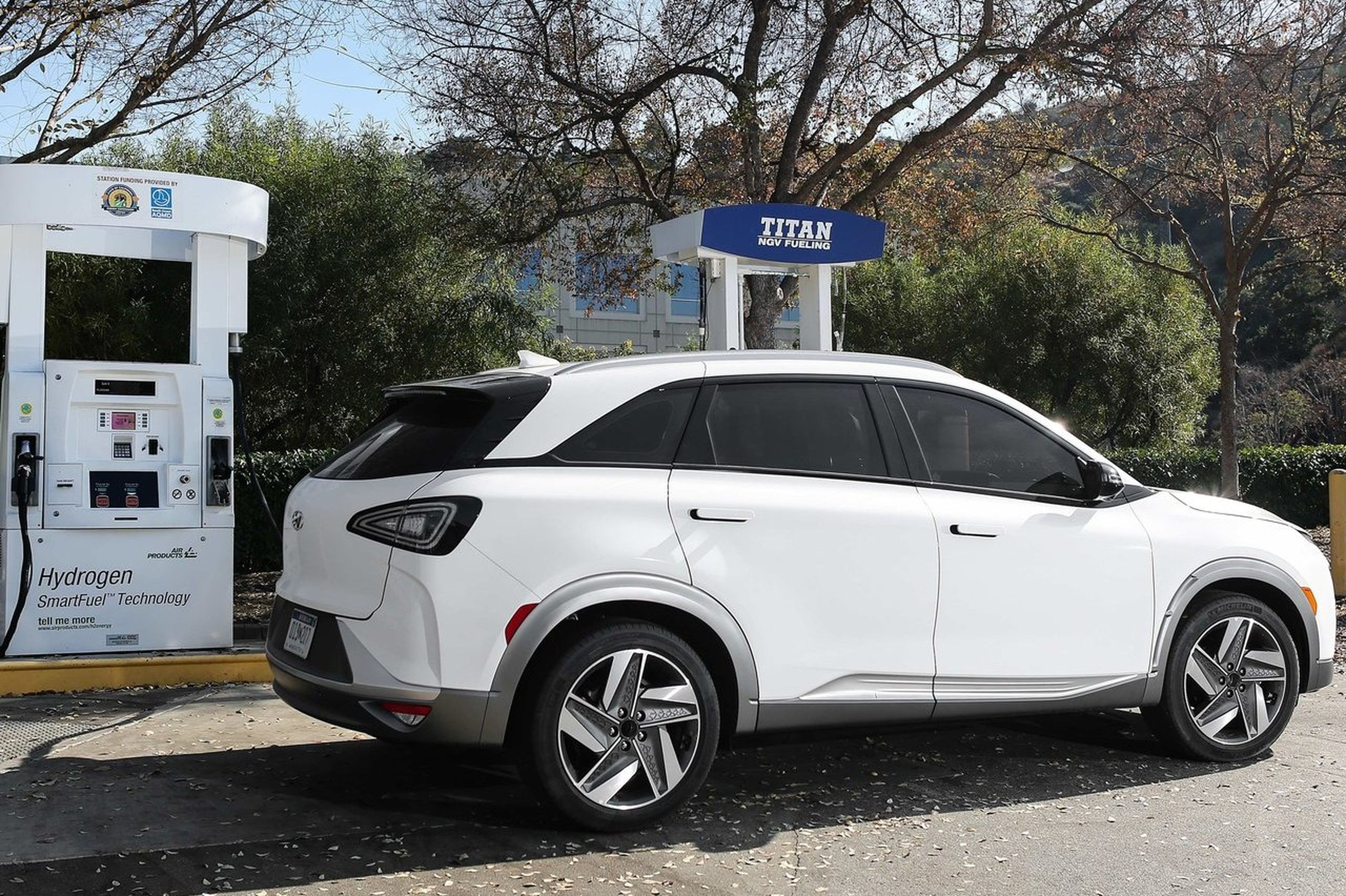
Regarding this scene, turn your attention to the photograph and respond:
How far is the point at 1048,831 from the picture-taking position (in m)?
4.66

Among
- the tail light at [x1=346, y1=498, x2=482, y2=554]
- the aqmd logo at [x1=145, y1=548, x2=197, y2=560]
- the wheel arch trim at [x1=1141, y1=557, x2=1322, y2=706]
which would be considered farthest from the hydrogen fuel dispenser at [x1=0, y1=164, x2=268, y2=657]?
the wheel arch trim at [x1=1141, y1=557, x2=1322, y2=706]

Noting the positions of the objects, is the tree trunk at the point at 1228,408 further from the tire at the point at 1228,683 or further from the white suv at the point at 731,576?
the white suv at the point at 731,576

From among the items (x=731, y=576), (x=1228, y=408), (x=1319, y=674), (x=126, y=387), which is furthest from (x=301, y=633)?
(x=1228, y=408)

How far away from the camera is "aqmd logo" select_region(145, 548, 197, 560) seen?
8.10 meters

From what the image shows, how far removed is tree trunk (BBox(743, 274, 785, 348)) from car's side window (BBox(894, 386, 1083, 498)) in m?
8.05

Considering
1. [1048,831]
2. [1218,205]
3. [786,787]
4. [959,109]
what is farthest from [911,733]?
[1218,205]

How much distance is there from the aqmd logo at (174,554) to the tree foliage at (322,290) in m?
6.86

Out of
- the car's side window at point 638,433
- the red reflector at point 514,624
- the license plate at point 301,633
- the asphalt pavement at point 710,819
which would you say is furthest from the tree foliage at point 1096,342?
the red reflector at point 514,624

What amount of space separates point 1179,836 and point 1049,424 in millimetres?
1766

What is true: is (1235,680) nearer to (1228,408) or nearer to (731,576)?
(731,576)

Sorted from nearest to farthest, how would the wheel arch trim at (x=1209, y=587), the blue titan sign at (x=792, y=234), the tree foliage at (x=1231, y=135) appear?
the wheel arch trim at (x=1209, y=587)
the blue titan sign at (x=792, y=234)
the tree foliage at (x=1231, y=135)

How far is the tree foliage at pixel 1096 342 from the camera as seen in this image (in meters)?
26.3

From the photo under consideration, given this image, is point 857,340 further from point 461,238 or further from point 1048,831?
point 1048,831

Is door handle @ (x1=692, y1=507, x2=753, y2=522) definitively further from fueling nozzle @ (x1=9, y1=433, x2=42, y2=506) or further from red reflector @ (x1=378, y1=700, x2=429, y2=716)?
fueling nozzle @ (x1=9, y1=433, x2=42, y2=506)
